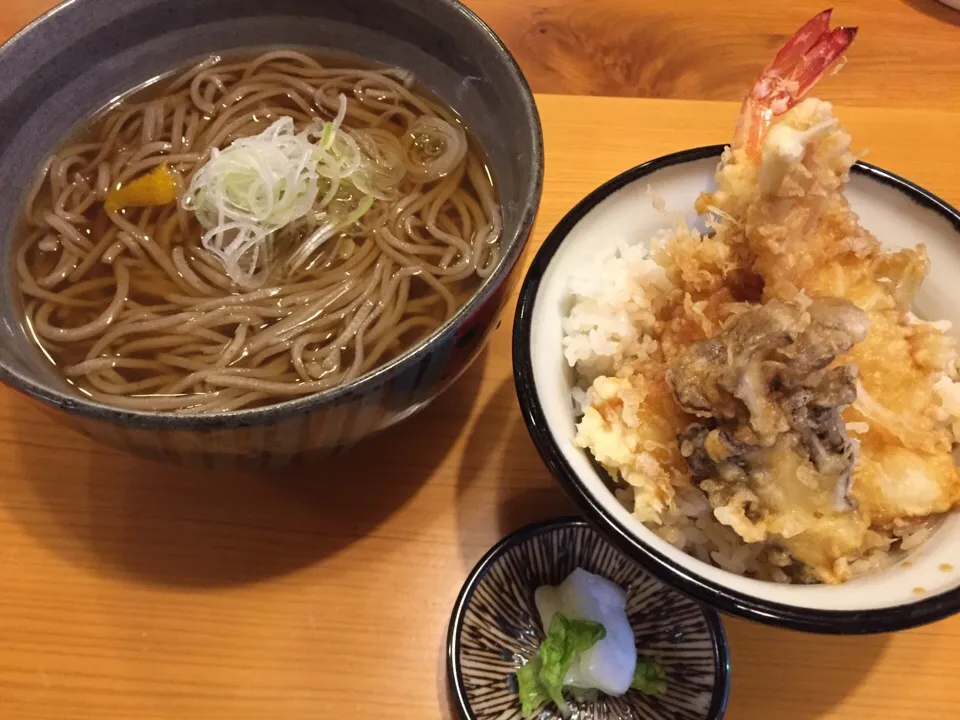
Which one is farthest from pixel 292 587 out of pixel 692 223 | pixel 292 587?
pixel 692 223

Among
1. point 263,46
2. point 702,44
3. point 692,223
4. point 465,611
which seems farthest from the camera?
point 702,44

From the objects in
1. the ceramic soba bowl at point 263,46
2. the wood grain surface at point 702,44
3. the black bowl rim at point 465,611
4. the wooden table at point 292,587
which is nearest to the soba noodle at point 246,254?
the ceramic soba bowl at point 263,46

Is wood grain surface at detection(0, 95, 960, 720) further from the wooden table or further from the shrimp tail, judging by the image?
the shrimp tail

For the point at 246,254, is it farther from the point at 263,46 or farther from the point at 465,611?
the point at 465,611

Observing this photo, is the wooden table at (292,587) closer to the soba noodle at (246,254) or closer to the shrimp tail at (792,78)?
the soba noodle at (246,254)

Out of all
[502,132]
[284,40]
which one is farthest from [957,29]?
[284,40]

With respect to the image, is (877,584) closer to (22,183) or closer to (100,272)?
(100,272)
